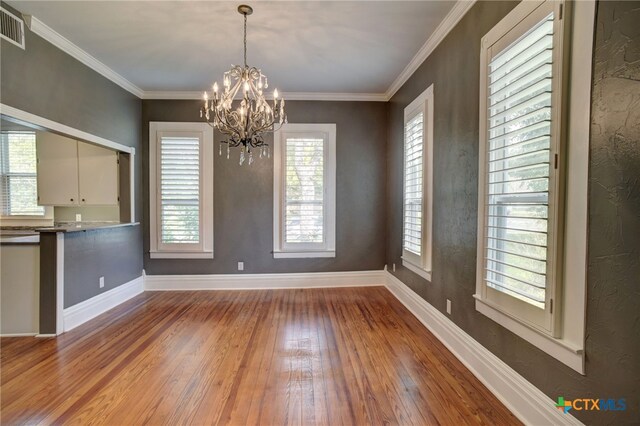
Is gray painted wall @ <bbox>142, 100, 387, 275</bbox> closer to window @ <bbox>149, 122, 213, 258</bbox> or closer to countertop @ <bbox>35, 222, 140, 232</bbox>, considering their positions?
window @ <bbox>149, 122, 213, 258</bbox>

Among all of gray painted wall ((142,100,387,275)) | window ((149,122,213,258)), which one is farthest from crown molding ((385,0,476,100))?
window ((149,122,213,258))

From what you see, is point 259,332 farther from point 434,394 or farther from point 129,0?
point 129,0

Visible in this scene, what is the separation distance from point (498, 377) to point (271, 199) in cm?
351

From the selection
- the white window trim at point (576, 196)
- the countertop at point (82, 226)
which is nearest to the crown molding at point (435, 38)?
the white window trim at point (576, 196)

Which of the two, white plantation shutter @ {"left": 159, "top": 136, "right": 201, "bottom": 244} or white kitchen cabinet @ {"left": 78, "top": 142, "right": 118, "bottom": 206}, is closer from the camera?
white kitchen cabinet @ {"left": 78, "top": 142, "right": 118, "bottom": 206}

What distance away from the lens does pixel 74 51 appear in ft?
10.2

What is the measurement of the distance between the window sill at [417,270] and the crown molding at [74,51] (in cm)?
454

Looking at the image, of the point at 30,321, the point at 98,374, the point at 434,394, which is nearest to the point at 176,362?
the point at 98,374

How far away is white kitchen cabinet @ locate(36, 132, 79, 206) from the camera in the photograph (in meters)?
3.98

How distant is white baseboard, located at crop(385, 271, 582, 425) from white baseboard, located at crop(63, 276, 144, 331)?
384 centimetres

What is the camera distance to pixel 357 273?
4.64m

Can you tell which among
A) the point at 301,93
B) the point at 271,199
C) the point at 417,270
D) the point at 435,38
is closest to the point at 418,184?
the point at 417,270

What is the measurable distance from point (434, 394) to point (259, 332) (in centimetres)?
174

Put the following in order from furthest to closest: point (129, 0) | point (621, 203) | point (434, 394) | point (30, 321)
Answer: point (30, 321)
point (129, 0)
point (434, 394)
point (621, 203)
